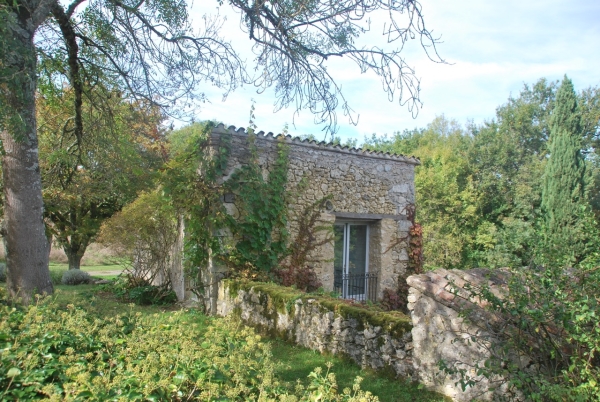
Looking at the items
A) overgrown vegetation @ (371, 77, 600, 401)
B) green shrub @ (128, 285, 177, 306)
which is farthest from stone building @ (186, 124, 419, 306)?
green shrub @ (128, 285, 177, 306)

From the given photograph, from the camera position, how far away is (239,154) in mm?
8602

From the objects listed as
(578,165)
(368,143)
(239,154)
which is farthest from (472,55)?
(368,143)

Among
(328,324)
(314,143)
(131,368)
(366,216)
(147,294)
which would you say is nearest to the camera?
(131,368)

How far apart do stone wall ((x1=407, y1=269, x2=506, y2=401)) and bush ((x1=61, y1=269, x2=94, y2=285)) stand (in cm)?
1231

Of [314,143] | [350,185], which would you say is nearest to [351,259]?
[350,185]

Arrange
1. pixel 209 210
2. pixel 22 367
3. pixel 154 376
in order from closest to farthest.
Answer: pixel 154 376
pixel 22 367
pixel 209 210

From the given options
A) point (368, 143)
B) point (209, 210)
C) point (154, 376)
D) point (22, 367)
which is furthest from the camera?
point (368, 143)

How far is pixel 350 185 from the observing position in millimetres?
10281

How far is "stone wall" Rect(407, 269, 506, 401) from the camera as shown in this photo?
159 inches

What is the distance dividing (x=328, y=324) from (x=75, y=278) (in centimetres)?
1106

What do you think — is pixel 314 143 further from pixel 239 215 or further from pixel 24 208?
pixel 24 208

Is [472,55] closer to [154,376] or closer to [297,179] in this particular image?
[297,179]

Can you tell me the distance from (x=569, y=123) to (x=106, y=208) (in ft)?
61.4

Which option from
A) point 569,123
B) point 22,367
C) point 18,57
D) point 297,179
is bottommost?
Result: point 22,367
